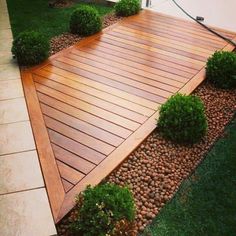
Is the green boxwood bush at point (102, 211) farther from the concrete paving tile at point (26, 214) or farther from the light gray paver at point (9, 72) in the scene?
the light gray paver at point (9, 72)

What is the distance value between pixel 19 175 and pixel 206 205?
1464mm

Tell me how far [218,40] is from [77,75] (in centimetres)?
225

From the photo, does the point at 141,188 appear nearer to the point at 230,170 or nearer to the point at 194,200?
the point at 194,200

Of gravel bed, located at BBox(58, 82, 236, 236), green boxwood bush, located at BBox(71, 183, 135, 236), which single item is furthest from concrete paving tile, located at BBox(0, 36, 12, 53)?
green boxwood bush, located at BBox(71, 183, 135, 236)

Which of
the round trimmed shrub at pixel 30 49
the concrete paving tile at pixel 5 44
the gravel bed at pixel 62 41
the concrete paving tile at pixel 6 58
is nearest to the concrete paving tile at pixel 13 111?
the round trimmed shrub at pixel 30 49

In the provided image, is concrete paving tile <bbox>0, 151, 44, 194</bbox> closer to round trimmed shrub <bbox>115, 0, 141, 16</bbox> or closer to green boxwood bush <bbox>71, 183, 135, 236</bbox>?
green boxwood bush <bbox>71, 183, 135, 236</bbox>

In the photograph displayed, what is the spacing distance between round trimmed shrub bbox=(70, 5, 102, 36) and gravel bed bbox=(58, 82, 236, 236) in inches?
89.0

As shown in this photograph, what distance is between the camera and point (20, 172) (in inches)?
105

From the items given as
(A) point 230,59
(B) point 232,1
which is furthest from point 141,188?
(B) point 232,1

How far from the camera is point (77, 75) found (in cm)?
396

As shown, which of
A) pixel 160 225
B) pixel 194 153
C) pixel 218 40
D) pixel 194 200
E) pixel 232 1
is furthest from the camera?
pixel 232 1

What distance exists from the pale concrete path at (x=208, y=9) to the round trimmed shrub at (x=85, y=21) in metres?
1.55

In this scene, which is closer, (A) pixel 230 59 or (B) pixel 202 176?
(B) pixel 202 176

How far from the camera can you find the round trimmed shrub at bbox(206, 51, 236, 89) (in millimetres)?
3721
